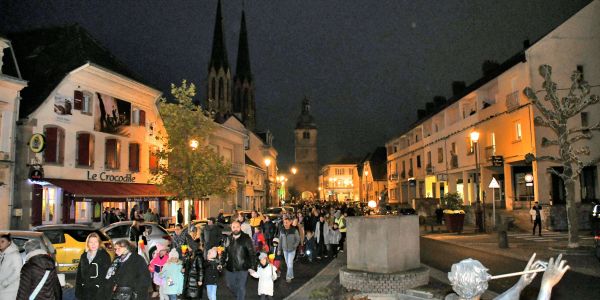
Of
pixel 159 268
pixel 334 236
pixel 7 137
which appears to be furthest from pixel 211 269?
pixel 7 137

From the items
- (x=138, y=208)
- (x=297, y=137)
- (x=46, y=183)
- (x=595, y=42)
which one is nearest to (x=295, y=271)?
(x=46, y=183)

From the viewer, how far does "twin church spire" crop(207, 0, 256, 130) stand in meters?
91.5

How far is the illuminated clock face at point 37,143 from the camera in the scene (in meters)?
21.5

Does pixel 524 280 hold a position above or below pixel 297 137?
below

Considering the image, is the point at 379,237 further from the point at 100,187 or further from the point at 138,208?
the point at 138,208

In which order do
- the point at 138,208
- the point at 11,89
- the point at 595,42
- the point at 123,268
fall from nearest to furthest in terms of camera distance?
the point at 123,268, the point at 11,89, the point at 595,42, the point at 138,208

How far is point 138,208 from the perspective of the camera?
30.4 metres

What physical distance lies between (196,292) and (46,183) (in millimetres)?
16838

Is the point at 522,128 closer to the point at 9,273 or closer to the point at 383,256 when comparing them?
the point at 383,256

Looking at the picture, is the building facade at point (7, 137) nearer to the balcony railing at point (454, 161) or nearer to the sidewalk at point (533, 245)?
the sidewalk at point (533, 245)

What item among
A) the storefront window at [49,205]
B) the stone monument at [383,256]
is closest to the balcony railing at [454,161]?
the storefront window at [49,205]

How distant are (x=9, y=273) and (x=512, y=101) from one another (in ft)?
87.6

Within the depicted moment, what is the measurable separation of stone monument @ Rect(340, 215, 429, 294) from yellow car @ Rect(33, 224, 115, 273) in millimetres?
7490

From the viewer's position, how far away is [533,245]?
63.8 feet
